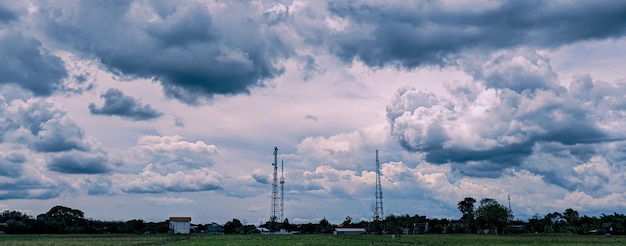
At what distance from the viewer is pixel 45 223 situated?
178 meters

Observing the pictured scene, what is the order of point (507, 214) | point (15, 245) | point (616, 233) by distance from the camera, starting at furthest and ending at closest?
point (507, 214), point (616, 233), point (15, 245)

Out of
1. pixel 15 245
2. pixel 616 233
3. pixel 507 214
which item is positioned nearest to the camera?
pixel 15 245

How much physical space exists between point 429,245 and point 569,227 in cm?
12497

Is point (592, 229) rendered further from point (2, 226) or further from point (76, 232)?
point (2, 226)

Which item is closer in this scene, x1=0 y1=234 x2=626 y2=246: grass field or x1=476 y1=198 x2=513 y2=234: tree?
x1=0 y1=234 x2=626 y2=246: grass field

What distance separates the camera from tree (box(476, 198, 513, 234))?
187 meters

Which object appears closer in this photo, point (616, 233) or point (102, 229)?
point (616, 233)

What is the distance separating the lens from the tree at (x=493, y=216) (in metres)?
187

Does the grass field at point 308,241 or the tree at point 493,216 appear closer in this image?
the grass field at point 308,241

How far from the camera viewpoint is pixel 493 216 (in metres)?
187

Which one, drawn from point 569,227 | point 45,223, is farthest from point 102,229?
point 569,227

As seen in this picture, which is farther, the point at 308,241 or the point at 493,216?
the point at 493,216

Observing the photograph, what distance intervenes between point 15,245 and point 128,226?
11789 cm

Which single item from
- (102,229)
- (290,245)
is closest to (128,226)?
(102,229)
